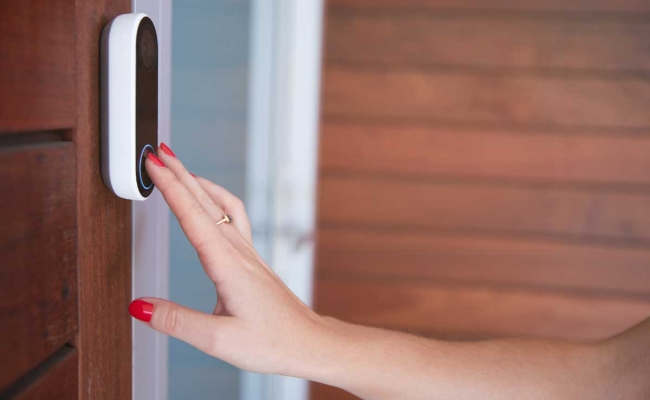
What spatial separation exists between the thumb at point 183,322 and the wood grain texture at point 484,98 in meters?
1.58

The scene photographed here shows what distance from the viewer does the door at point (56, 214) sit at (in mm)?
335

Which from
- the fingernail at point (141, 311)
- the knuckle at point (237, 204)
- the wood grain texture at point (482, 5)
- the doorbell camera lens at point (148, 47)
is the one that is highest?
the wood grain texture at point (482, 5)

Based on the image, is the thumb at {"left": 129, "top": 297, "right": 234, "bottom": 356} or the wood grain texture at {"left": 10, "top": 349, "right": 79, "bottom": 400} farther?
the thumb at {"left": 129, "top": 297, "right": 234, "bottom": 356}

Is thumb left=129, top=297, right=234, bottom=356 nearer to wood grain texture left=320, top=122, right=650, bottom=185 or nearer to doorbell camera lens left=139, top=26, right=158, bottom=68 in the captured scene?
doorbell camera lens left=139, top=26, right=158, bottom=68

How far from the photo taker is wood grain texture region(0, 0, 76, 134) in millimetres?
321

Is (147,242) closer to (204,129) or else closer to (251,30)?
(204,129)

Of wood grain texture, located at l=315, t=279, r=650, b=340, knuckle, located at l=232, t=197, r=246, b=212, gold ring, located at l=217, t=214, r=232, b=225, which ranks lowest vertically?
wood grain texture, located at l=315, t=279, r=650, b=340

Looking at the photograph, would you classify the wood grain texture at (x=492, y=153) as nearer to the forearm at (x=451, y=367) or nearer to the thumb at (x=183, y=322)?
the forearm at (x=451, y=367)

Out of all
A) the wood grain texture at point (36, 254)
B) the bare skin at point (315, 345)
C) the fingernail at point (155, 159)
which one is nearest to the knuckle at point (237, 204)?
the bare skin at point (315, 345)

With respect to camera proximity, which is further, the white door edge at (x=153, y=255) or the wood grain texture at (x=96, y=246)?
the white door edge at (x=153, y=255)

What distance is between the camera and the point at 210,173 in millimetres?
979

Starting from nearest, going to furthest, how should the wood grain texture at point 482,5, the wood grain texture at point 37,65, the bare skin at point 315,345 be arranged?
the wood grain texture at point 37,65, the bare skin at point 315,345, the wood grain texture at point 482,5

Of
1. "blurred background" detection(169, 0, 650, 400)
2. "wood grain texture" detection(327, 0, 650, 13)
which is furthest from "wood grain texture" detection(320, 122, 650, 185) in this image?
"wood grain texture" detection(327, 0, 650, 13)

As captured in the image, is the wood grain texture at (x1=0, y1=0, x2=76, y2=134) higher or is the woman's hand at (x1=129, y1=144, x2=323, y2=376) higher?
the wood grain texture at (x1=0, y1=0, x2=76, y2=134)
